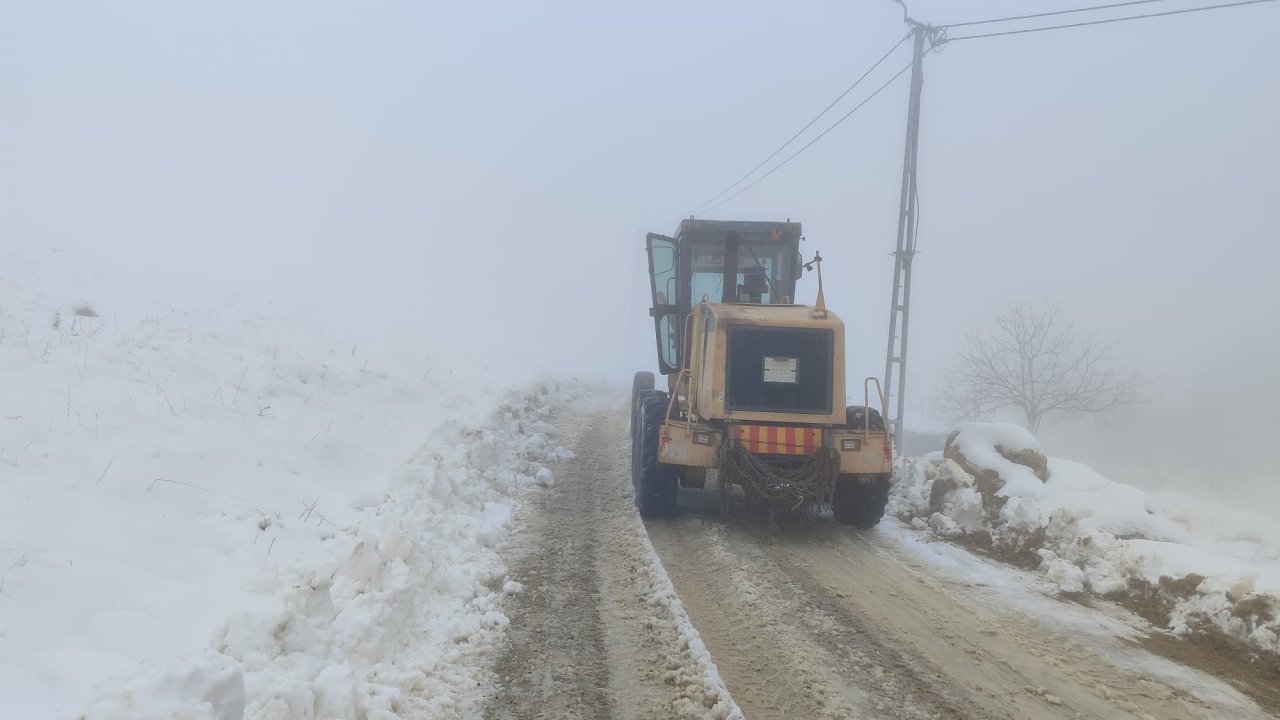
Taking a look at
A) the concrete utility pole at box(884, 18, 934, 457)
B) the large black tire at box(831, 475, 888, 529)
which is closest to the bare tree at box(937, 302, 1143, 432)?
the concrete utility pole at box(884, 18, 934, 457)

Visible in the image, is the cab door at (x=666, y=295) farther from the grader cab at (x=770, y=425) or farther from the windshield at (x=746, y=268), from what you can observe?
the grader cab at (x=770, y=425)

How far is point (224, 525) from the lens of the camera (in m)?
4.88

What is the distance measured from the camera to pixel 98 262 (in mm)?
15203

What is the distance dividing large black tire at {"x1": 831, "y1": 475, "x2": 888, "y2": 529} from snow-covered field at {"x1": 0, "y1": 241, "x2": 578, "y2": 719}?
138 inches

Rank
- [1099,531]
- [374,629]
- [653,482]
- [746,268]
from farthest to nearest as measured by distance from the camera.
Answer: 1. [746,268]
2. [653,482]
3. [1099,531]
4. [374,629]

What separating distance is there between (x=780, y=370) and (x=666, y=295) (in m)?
2.62

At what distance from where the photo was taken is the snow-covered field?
314 centimetres

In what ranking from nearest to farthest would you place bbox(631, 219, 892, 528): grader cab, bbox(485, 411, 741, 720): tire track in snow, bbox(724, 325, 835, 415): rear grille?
bbox(485, 411, 741, 720): tire track in snow < bbox(631, 219, 892, 528): grader cab < bbox(724, 325, 835, 415): rear grille

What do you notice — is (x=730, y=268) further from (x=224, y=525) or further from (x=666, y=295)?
(x=224, y=525)

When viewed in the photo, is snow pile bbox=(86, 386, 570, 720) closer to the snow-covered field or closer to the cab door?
the snow-covered field

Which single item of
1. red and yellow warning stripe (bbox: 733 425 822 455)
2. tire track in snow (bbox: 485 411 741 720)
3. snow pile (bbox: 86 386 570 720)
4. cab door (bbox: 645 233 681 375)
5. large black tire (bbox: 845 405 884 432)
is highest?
cab door (bbox: 645 233 681 375)

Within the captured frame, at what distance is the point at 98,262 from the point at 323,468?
40.1 ft

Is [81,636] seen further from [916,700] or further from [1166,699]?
[1166,699]

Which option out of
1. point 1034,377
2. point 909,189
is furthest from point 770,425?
point 1034,377
